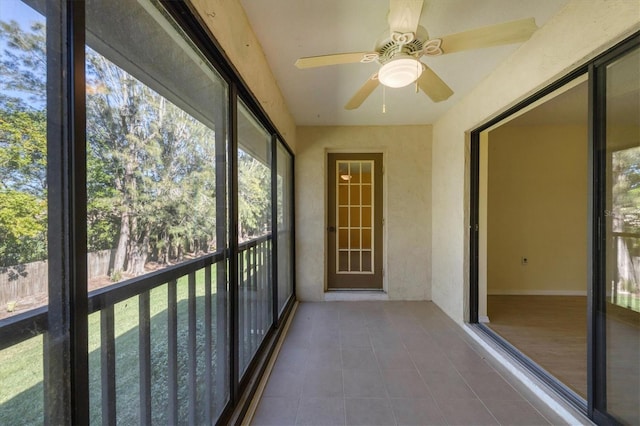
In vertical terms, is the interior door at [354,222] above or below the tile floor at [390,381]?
above

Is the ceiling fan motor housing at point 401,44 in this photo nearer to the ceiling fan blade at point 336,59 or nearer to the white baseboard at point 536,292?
the ceiling fan blade at point 336,59

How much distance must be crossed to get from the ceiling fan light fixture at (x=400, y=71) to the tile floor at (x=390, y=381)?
2.06 metres

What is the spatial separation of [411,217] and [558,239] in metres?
2.32

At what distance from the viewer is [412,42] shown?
1.37m

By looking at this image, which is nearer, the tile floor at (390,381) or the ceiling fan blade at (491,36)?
the ceiling fan blade at (491,36)

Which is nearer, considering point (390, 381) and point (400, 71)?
point (400, 71)

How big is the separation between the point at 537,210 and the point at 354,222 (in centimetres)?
279

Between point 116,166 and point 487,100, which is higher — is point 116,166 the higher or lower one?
the lower one

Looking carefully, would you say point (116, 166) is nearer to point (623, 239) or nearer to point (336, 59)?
point (336, 59)

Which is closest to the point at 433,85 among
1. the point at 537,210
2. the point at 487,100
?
the point at 487,100

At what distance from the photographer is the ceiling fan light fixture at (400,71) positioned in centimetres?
142

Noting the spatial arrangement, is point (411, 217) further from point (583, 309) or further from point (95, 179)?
point (95, 179)

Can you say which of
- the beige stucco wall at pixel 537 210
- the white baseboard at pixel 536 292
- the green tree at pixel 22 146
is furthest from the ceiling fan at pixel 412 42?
the white baseboard at pixel 536 292

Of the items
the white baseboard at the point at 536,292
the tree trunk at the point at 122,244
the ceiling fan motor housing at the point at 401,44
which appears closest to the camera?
the tree trunk at the point at 122,244
